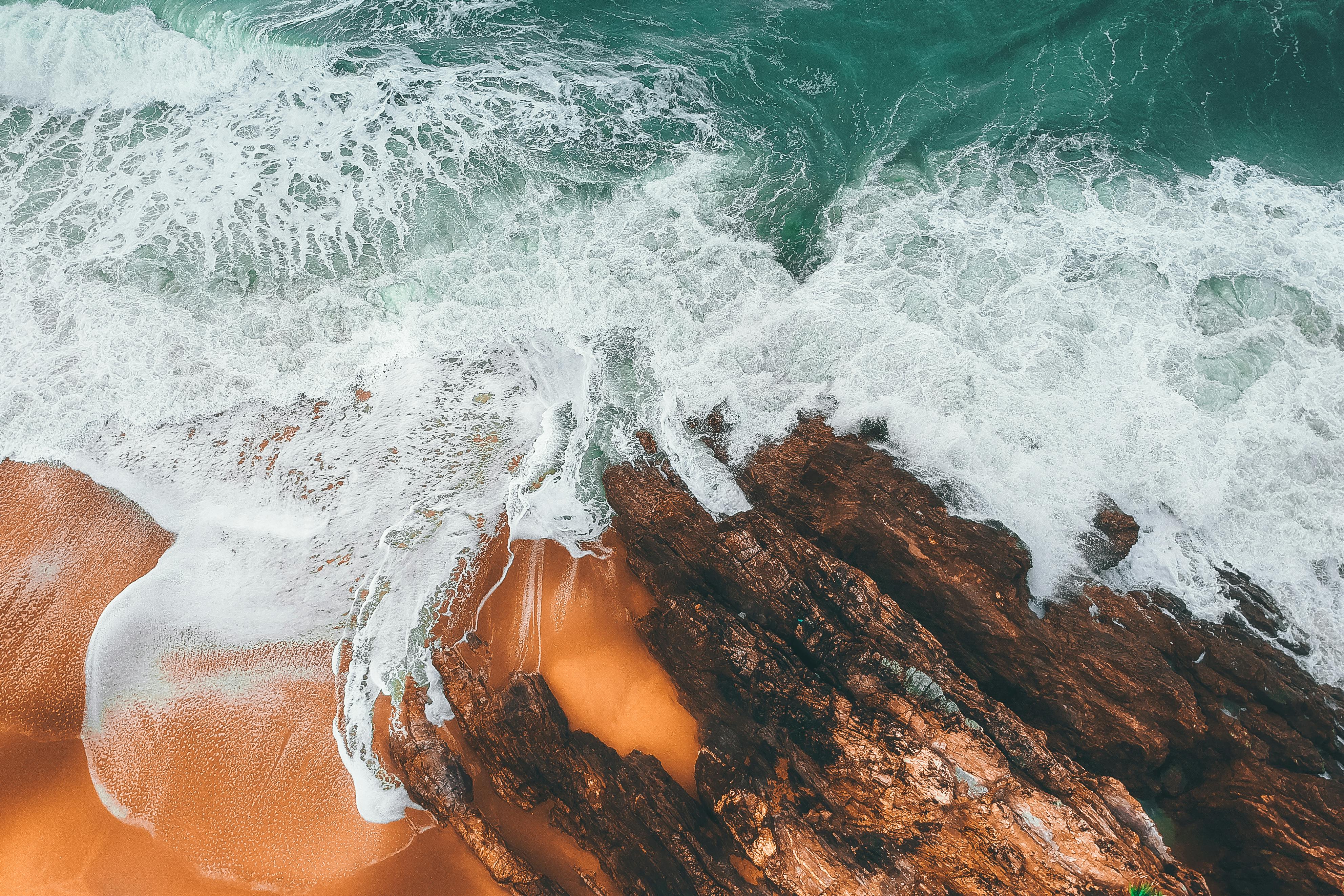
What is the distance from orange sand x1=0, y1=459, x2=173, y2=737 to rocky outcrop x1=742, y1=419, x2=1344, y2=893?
453 inches

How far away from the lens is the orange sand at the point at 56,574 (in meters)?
9.45

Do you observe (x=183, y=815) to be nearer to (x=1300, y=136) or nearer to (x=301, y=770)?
(x=301, y=770)

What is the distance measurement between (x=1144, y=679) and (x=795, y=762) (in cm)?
520

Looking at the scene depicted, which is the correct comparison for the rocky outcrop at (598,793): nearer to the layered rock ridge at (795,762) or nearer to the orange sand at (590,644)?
the layered rock ridge at (795,762)

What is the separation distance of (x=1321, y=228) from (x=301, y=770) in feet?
76.8

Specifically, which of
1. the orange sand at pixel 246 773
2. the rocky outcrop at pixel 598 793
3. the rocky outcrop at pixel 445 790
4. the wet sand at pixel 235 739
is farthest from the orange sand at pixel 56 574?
the rocky outcrop at pixel 598 793

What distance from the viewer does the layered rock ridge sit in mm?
7395

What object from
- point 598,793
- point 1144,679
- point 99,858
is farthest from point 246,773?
point 1144,679

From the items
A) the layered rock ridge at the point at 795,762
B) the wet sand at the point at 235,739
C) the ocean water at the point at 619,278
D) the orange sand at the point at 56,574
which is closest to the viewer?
the layered rock ridge at the point at 795,762

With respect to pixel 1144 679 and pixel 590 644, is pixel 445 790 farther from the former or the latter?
pixel 1144 679

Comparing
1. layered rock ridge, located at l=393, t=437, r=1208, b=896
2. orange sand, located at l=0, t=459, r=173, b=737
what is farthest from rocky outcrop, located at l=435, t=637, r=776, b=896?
orange sand, located at l=0, t=459, r=173, b=737

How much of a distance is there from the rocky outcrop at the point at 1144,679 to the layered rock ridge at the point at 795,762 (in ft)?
2.54

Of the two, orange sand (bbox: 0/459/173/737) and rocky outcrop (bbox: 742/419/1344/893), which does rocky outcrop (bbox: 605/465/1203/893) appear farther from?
orange sand (bbox: 0/459/173/737)

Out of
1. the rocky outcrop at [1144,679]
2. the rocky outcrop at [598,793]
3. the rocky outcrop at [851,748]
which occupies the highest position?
the rocky outcrop at [1144,679]
